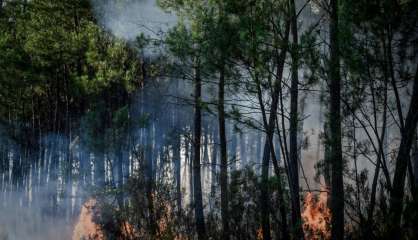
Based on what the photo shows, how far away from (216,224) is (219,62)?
5.29 meters

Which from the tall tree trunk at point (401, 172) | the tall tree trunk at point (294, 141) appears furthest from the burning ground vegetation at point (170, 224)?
the tall tree trunk at point (401, 172)

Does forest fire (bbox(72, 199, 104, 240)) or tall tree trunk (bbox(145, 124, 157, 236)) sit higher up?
tall tree trunk (bbox(145, 124, 157, 236))

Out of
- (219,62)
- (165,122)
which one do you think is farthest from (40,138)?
(219,62)

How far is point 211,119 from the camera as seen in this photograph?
56.3 feet

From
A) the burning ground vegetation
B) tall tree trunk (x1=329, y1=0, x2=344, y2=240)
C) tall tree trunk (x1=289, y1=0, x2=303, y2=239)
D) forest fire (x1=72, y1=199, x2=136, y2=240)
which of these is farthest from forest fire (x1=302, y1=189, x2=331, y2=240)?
forest fire (x1=72, y1=199, x2=136, y2=240)

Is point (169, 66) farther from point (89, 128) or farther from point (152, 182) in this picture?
point (89, 128)

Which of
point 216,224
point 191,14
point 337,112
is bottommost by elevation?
point 216,224

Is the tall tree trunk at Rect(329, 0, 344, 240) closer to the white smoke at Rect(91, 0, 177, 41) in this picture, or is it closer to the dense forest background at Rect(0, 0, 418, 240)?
the dense forest background at Rect(0, 0, 418, 240)

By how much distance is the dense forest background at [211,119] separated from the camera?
7543 millimetres

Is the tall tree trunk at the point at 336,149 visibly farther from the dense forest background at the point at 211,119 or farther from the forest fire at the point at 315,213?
the forest fire at the point at 315,213

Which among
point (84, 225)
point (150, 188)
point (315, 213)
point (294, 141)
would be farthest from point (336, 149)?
point (84, 225)

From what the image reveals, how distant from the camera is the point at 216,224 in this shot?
40.1 ft

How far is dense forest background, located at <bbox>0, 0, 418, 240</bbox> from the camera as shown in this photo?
7.54 metres

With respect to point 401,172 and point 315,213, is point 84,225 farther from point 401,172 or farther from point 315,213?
point 401,172
